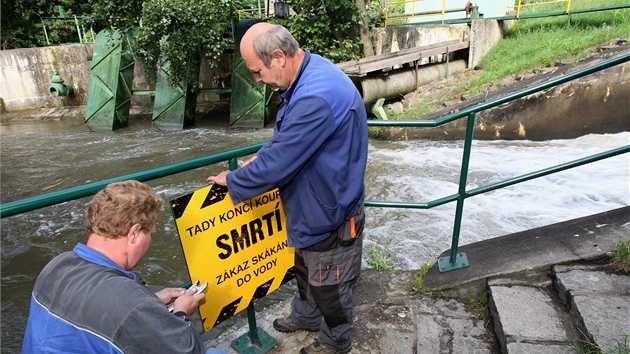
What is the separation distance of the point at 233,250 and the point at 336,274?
504mm

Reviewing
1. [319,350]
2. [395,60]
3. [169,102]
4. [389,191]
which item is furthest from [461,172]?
[169,102]

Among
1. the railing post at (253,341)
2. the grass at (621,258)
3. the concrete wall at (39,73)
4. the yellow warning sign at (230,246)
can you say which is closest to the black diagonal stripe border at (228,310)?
the yellow warning sign at (230,246)

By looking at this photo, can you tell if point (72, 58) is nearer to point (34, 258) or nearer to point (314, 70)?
point (34, 258)

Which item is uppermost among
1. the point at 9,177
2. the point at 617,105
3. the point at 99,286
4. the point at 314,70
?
the point at 314,70

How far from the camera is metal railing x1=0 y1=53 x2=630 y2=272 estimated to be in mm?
1408

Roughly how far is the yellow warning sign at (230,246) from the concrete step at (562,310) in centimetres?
118

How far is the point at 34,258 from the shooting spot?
455 centimetres

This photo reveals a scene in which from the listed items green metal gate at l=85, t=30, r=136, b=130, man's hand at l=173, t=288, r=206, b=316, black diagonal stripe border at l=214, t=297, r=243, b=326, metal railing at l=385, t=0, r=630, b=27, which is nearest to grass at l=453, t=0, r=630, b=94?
metal railing at l=385, t=0, r=630, b=27

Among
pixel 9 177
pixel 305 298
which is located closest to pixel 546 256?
pixel 305 298

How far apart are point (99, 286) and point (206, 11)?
30.5 feet

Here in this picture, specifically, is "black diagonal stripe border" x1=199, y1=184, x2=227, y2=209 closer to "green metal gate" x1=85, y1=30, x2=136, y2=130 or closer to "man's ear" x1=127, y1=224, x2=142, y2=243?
"man's ear" x1=127, y1=224, x2=142, y2=243

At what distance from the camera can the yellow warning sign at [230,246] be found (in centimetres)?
177

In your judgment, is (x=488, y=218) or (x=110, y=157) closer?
(x=488, y=218)

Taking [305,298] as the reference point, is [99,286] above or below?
above
